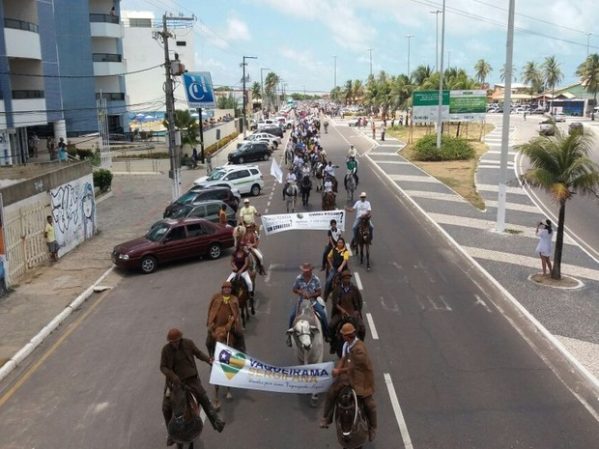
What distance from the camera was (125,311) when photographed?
14.6 m

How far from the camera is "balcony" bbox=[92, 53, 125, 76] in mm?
60031

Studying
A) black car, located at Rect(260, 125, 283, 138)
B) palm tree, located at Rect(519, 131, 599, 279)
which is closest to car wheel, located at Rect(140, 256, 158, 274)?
palm tree, located at Rect(519, 131, 599, 279)

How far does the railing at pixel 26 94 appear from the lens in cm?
3881

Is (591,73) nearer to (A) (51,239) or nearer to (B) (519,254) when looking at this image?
(B) (519,254)

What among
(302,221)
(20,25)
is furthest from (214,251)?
(20,25)

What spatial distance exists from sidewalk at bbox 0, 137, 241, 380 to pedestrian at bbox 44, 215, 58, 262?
29cm

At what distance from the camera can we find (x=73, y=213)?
848 inches

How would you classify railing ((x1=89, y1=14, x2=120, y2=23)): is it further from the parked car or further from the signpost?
the parked car

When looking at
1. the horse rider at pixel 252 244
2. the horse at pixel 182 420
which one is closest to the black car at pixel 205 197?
the horse rider at pixel 252 244

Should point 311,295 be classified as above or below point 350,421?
above

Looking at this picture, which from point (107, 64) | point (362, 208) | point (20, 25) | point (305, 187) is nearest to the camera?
point (362, 208)

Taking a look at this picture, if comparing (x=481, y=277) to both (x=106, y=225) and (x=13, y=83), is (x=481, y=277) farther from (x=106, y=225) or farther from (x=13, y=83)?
(x=13, y=83)

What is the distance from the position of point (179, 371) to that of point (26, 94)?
36.8 meters

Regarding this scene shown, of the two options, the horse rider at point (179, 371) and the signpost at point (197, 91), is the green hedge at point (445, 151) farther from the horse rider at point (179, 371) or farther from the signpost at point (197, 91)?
the horse rider at point (179, 371)
